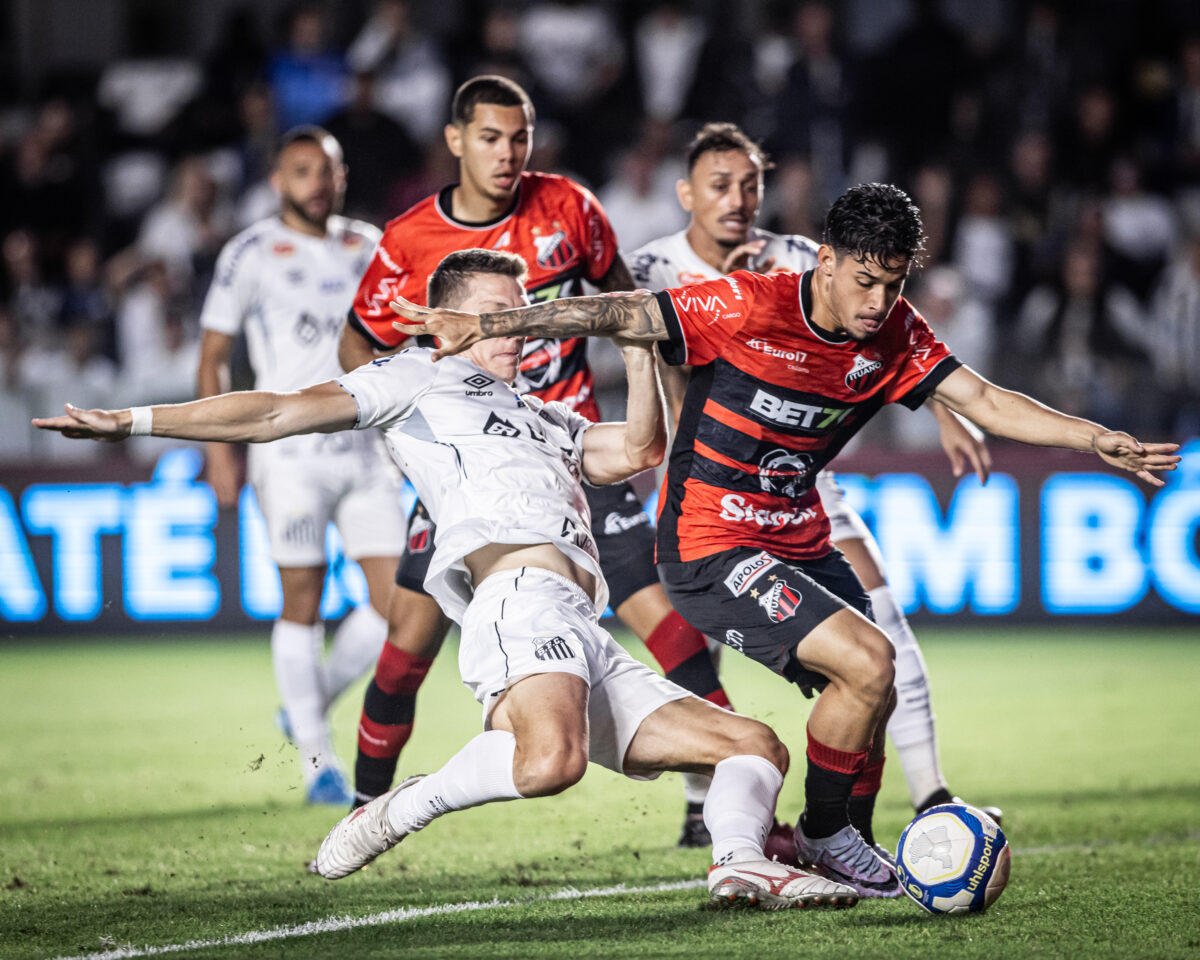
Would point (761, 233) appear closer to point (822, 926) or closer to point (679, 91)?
point (822, 926)

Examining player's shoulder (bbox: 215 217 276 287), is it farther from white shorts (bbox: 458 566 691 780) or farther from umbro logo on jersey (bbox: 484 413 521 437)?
white shorts (bbox: 458 566 691 780)

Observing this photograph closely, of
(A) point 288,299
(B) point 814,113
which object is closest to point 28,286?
(B) point 814,113

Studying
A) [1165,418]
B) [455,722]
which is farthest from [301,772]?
[1165,418]

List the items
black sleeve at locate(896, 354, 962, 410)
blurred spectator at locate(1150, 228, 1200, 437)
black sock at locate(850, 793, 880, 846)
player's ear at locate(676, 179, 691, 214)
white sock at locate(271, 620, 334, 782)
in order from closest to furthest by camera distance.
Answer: black sleeve at locate(896, 354, 962, 410), black sock at locate(850, 793, 880, 846), player's ear at locate(676, 179, 691, 214), white sock at locate(271, 620, 334, 782), blurred spectator at locate(1150, 228, 1200, 437)

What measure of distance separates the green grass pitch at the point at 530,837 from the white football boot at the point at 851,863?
12cm

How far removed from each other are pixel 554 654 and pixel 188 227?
10.4 meters

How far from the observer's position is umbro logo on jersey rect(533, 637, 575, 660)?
4.42m

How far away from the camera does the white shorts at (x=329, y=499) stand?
276 inches

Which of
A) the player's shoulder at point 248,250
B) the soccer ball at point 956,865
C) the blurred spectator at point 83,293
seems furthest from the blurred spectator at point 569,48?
the soccer ball at point 956,865

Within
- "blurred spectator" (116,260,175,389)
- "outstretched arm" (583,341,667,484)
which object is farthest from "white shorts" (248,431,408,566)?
"blurred spectator" (116,260,175,389)

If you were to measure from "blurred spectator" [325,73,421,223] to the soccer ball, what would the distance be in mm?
9476

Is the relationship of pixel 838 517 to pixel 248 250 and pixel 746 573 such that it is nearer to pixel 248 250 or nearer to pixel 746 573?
pixel 746 573

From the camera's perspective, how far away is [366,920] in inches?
181

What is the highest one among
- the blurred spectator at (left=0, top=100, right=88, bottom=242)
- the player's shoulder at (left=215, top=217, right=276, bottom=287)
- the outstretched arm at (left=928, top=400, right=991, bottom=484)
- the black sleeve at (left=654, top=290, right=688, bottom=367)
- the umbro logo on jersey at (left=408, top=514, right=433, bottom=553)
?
the blurred spectator at (left=0, top=100, right=88, bottom=242)
